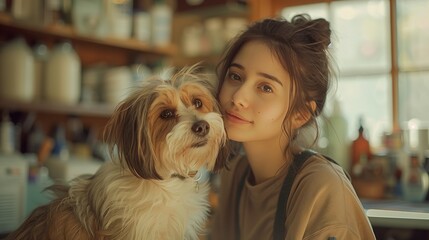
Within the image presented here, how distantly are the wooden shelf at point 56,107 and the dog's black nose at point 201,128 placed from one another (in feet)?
4.73

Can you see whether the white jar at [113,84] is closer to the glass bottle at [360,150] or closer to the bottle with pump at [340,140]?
the bottle with pump at [340,140]

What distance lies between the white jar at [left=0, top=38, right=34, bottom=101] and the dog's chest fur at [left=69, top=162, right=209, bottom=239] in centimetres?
127

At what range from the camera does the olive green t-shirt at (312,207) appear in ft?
3.90

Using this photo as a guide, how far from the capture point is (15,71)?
2.49 meters

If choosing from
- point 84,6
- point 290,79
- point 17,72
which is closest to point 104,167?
point 290,79

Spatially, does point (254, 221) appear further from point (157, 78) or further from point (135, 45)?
point (135, 45)

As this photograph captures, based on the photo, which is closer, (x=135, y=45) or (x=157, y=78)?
(x=157, y=78)

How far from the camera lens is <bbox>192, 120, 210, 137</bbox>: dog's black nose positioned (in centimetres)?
133

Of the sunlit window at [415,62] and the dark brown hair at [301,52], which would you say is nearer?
the dark brown hair at [301,52]

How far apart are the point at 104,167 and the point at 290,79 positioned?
1.93 ft

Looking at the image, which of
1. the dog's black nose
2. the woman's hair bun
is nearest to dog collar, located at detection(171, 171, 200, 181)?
the dog's black nose

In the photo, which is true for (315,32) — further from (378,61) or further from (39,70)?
(378,61)

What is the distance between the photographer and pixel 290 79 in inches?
55.7

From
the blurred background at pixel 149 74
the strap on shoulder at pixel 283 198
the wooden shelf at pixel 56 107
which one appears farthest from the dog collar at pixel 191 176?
the wooden shelf at pixel 56 107
